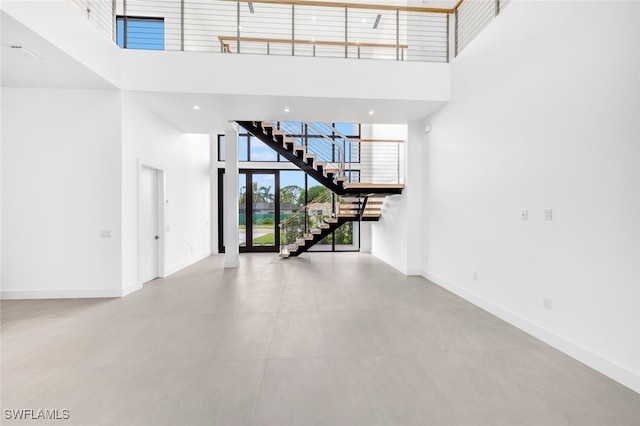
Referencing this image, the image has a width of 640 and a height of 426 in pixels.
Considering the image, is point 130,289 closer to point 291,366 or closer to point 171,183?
point 171,183

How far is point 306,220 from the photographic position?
918cm

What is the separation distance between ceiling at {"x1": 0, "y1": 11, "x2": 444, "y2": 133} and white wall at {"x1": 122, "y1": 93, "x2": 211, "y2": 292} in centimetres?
39

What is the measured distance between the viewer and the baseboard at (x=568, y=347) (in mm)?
2375

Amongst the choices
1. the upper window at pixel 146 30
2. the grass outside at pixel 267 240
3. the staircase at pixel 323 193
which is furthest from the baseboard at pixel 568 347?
the upper window at pixel 146 30

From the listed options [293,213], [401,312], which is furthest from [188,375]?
[293,213]

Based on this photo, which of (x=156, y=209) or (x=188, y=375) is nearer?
(x=188, y=375)

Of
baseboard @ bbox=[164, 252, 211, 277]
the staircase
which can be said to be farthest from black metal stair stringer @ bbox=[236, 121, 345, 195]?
baseboard @ bbox=[164, 252, 211, 277]

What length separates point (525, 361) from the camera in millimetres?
2746

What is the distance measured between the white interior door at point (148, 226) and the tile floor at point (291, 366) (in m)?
1.10

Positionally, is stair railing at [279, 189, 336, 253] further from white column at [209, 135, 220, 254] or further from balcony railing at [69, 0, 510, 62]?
balcony railing at [69, 0, 510, 62]

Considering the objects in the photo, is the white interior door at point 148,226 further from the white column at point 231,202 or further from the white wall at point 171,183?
the white column at point 231,202

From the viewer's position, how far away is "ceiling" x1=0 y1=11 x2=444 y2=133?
3507mm

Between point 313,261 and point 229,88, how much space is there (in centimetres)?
524

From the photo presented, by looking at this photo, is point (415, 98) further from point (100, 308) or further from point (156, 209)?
point (100, 308)
